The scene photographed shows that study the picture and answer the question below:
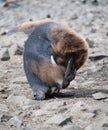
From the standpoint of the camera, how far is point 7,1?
12328 mm

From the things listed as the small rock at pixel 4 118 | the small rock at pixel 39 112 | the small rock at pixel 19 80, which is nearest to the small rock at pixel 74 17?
the small rock at pixel 19 80

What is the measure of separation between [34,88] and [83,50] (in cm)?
67

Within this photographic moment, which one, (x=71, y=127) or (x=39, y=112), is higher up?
(x=71, y=127)

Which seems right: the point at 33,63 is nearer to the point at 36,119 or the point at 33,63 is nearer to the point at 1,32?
the point at 36,119

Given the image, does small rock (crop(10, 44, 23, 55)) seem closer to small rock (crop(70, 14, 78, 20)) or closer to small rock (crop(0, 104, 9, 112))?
small rock (crop(0, 104, 9, 112))

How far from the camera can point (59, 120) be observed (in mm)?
4574

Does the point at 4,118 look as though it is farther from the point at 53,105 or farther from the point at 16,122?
the point at 53,105

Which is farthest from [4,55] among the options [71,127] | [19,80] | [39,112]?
[71,127]

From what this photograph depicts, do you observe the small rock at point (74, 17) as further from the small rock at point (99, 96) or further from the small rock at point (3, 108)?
the small rock at point (3, 108)

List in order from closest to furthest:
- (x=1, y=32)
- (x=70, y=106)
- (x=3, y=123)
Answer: (x=3, y=123) → (x=70, y=106) → (x=1, y=32)

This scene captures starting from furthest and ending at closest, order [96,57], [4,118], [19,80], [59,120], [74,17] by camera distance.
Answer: [74,17]
[96,57]
[19,80]
[4,118]
[59,120]

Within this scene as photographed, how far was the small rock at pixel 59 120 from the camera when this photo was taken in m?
4.54

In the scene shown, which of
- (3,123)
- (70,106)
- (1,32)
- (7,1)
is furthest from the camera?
(7,1)

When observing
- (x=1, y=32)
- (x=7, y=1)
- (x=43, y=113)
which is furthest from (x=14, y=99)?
(x=7, y=1)
